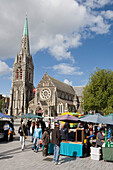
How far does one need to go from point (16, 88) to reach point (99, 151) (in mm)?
50574

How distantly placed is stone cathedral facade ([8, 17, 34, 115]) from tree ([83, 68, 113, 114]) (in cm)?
2582

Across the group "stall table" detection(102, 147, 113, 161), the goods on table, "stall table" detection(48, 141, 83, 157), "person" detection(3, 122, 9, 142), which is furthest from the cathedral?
"stall table" detection(102, 147, 113, 161)

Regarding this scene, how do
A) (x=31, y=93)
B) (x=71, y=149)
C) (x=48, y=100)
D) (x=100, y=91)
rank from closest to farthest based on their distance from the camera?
(x=71, y=149), (x=100, y=91), (x=48, y=100), (x=31, y=93)

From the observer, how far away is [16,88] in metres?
57.6

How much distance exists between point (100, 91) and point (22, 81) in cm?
3195

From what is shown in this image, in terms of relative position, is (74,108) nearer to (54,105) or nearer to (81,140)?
(54,105)

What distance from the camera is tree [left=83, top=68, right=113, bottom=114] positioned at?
3300cm

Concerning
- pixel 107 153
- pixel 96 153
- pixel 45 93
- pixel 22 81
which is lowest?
pixel 96 153

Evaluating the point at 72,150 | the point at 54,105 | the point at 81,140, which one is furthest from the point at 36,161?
the point at 54,105

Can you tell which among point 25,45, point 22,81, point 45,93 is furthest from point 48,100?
point 25,45

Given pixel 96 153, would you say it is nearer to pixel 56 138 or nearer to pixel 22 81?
pixel 56 138

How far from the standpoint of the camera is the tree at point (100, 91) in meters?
33.0

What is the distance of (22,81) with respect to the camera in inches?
2269

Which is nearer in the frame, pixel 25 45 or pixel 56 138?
pixel 56 138
